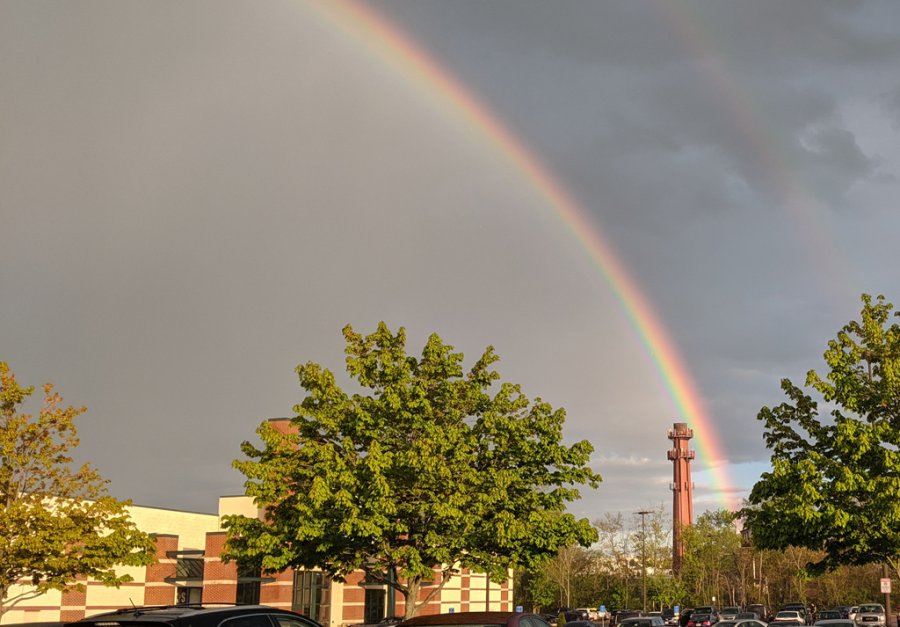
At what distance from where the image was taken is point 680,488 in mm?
128500

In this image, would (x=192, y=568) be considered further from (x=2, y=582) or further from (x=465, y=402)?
(x=465, y=402)

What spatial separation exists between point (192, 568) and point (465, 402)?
36193mm

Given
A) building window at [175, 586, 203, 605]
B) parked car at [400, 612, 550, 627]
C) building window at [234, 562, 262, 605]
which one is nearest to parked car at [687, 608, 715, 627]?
building window at [234, 562, 262, 605]

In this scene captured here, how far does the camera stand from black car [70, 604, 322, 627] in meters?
8.80

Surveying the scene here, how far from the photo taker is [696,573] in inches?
4232

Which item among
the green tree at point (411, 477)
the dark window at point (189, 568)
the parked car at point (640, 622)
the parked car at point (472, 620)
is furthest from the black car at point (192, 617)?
the dark window at point (189, 568)

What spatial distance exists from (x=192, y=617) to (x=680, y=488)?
414 ft

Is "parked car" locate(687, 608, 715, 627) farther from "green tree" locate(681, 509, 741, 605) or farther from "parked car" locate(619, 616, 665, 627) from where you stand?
"green tree" locate(681, 509, 741, 605)

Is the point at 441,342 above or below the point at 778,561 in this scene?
above

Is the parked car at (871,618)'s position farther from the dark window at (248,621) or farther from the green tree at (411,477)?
the dark window at (248,621)

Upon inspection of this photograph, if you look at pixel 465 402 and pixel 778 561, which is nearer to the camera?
pixel 465 402

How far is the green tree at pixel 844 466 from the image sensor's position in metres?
29.0

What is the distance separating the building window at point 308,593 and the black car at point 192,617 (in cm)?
4845

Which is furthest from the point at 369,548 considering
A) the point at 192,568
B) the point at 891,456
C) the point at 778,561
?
the point at 778,561
